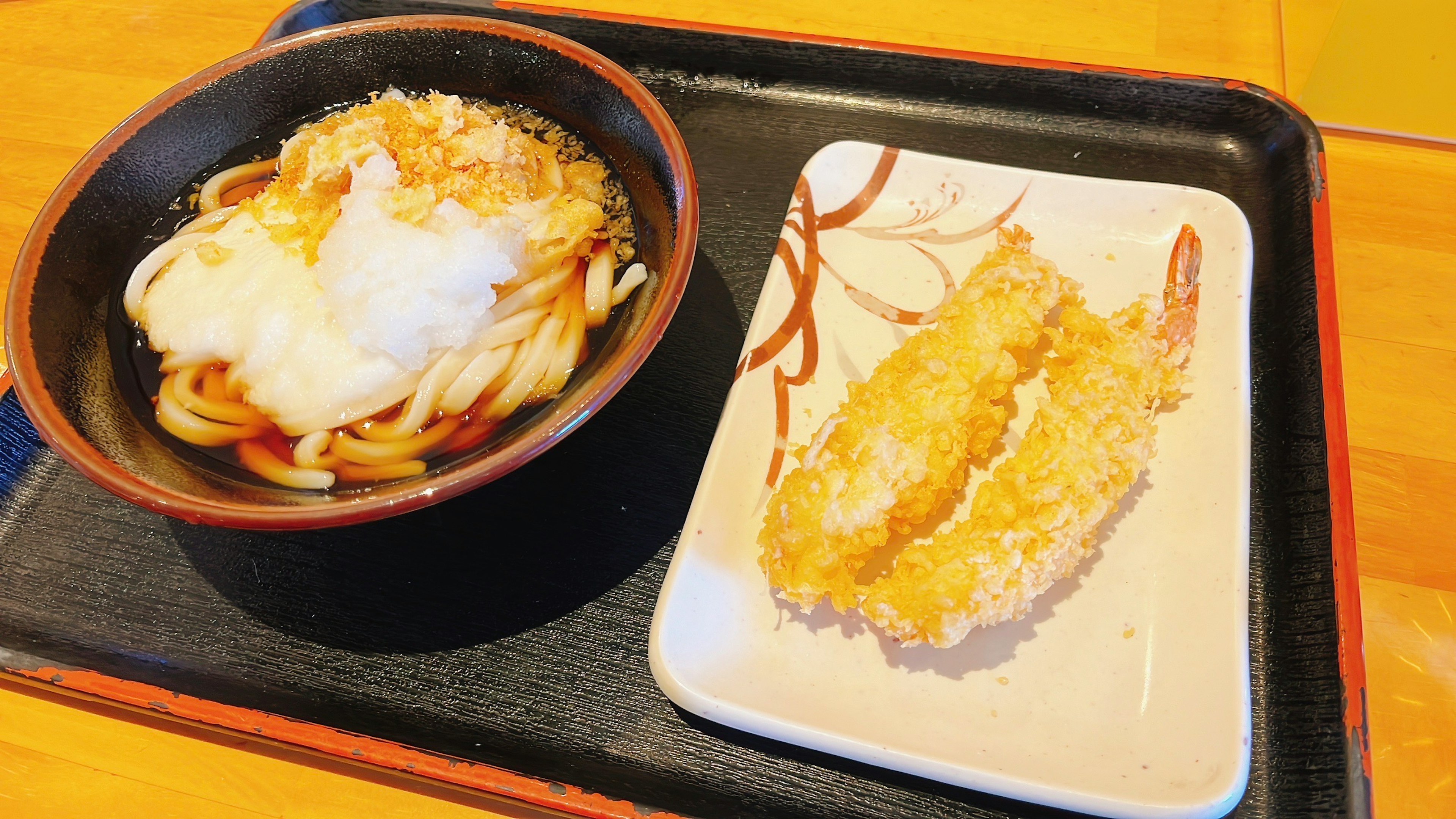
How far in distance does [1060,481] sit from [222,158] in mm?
1763

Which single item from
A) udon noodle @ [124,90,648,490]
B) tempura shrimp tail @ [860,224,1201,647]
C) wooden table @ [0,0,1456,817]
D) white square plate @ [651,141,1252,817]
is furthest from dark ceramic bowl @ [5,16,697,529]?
tempura shrimp tail @ [860,224,1201,647]

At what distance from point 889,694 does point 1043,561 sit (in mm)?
307

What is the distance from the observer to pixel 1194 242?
1.53 m

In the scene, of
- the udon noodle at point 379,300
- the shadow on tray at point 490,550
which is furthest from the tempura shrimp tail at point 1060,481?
the udon noodle at point 379,300

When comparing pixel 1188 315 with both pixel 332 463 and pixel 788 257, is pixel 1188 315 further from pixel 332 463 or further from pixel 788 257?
pixel 332 463

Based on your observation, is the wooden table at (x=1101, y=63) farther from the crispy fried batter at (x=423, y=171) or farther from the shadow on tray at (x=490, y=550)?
the crispy fried batter at (x=423, y=171)

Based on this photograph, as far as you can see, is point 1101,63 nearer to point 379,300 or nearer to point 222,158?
point 379,300

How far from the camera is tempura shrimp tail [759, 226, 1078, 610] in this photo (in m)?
1.24

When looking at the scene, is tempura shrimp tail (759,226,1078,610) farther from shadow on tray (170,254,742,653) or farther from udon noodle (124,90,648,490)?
udon noodle (124,90,648,490)

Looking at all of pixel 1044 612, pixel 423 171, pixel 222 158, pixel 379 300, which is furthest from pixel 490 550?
pixel 222 158

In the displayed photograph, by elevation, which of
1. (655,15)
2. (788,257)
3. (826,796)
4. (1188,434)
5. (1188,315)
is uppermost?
(655,15)

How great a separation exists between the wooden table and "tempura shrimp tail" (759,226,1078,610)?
59 centimetres

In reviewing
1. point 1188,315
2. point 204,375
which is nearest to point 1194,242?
point 1188,315

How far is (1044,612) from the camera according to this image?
4.13 ft
